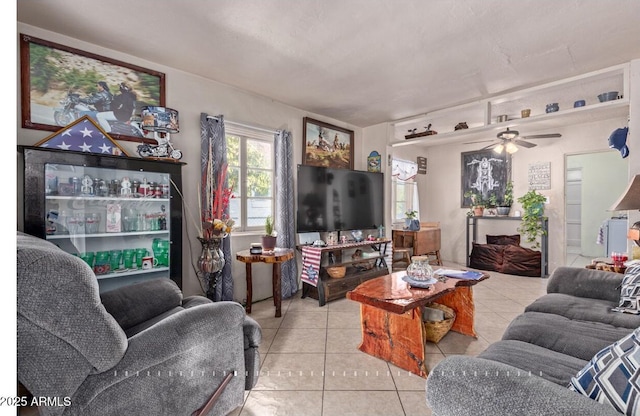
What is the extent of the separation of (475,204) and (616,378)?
5065 mm

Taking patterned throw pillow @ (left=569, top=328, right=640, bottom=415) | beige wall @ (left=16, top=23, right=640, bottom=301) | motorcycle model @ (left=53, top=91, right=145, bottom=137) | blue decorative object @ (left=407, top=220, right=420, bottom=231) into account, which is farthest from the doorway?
motorcycle model @ (left=53, top=91, right=145, bottom=137)

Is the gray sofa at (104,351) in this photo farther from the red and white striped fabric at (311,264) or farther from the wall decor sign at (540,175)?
the wall decor sign at (540,175)

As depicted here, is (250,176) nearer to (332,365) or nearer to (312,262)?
(312,262)

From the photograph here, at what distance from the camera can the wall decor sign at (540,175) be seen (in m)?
4.72

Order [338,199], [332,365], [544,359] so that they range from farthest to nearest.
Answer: [338,199] → [332,365] → [544,359]

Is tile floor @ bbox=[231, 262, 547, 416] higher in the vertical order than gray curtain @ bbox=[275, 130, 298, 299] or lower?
lower

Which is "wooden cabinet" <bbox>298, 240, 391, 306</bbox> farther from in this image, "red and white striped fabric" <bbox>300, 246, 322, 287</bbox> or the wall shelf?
the wall shelf

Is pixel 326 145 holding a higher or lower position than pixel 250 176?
higher

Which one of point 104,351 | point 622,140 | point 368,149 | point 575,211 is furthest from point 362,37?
point 575,211

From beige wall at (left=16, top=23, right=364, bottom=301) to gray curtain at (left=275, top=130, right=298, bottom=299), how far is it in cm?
20

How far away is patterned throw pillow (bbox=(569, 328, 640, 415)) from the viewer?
2.39 ft

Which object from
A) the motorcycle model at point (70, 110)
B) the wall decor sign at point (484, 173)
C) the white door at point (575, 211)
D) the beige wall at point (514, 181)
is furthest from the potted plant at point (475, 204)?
the motorcycle model at point (70, 110)

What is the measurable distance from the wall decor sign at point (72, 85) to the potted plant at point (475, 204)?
5.15 meters

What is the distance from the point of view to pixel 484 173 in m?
5.40
